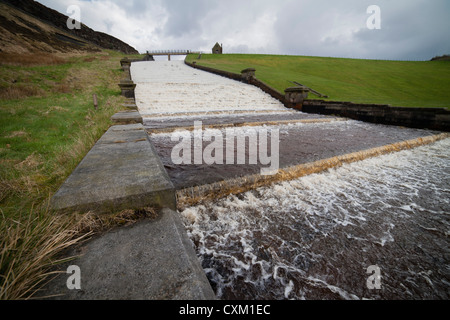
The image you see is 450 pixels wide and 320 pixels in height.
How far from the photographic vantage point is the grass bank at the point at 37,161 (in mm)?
1027

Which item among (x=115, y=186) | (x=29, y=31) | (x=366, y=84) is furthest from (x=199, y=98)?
(x=29, y=31)

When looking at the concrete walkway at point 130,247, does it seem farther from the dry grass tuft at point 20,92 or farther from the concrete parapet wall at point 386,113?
the dry grass tuft at point 20,92

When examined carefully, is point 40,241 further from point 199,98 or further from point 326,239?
point 199,98

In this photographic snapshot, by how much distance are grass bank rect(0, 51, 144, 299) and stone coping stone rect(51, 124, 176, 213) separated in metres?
0.12

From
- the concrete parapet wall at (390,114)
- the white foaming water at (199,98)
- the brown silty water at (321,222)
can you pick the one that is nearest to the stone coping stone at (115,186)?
the brown silty water at (321,222)

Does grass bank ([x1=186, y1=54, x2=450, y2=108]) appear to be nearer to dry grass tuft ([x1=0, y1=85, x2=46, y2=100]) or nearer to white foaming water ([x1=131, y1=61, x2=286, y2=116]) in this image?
white foaming water ([x1=131, y1=61, x2=286, y2=116])

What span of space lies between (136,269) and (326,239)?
6.03 feet

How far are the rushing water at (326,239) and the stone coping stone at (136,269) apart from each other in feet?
1.74

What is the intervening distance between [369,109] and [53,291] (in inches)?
433

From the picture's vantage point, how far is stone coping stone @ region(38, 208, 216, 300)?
96cm

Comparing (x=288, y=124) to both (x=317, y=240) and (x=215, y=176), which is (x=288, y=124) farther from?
(x=317, y=240)

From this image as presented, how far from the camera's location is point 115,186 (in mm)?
1681

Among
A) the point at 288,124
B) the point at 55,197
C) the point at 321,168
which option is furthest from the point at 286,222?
the point at 288,124

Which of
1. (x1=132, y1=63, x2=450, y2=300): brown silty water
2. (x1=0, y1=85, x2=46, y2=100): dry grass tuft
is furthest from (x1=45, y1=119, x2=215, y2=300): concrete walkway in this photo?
(x1=0, y1=85, x2=46, y2=100): dry grass tuft
